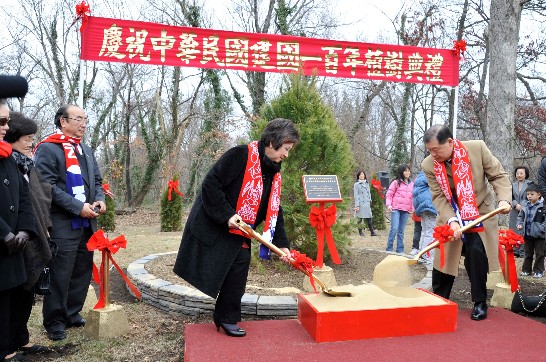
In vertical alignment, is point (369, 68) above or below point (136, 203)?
above

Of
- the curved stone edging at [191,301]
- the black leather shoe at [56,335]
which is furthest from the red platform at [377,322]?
the black leather shoe at [56,335]

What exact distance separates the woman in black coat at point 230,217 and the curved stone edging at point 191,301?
0.80 m

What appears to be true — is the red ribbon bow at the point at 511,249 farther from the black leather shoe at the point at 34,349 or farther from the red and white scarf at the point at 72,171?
the black leather shoe at the point at 34,349

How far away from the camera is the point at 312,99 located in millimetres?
6195

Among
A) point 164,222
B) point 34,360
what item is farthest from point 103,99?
point 34,360

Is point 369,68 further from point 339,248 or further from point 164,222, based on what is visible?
point 164,222

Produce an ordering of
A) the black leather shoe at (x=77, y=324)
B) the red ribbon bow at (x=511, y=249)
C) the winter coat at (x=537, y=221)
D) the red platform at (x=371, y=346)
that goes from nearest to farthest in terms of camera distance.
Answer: the red platform at (x=371, y=346), the black leather shoe at (x=77, y=324), the red ribbon bow at (x=511, y=249), the winter coat at (x=537, y=221)

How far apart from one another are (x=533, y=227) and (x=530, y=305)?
2.41m

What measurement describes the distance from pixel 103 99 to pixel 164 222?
16183 mm

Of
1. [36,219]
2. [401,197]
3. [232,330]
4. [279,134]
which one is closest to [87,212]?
[36,219]

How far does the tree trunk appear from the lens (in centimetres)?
1080

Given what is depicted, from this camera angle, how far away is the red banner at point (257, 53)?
7676 mm

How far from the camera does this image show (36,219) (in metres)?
3.27

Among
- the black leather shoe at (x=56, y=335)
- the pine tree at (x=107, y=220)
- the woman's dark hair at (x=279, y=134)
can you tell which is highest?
the woman's dark hair at (x=279, y=134)
